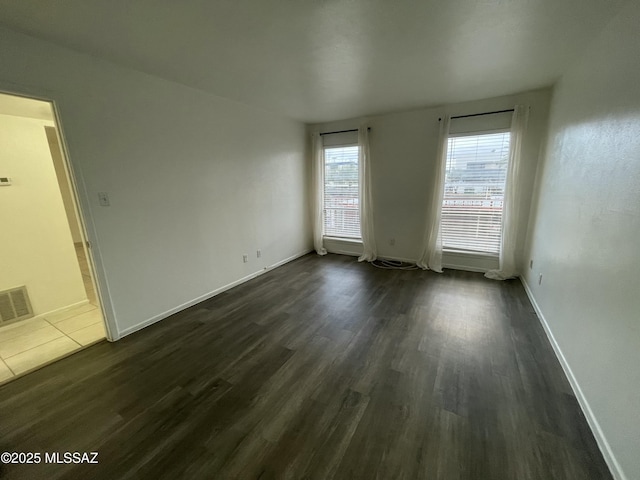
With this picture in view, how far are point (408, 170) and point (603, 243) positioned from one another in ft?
9.54

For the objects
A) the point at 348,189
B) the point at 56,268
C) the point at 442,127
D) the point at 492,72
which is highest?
the point at 492,72

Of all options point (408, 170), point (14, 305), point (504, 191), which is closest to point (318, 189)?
point (408, 170)

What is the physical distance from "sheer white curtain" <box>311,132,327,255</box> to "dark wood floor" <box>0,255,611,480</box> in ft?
8.30

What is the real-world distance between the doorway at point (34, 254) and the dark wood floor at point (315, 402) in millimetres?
685

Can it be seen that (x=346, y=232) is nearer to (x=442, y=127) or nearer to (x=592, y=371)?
(x=442, y=127)

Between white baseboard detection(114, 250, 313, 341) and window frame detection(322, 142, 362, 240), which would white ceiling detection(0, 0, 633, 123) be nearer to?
window frame detection(322, 142, 362, 240)

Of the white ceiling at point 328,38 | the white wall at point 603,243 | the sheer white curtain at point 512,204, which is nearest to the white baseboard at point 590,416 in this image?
the white wall at point 603,243

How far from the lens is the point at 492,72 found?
264 cm

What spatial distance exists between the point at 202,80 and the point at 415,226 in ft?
12.0

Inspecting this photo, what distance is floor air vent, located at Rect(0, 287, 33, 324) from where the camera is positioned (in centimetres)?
271

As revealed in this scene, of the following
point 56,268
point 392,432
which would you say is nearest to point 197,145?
point 56,268

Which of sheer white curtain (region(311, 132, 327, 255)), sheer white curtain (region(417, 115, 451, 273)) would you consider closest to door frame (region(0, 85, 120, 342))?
sheer white curtain (region(311, 132, 327, 255))

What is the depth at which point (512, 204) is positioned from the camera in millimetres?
3508

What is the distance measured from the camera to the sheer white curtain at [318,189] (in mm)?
4887
